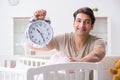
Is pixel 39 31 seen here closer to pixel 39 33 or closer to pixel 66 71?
pixel 39 33

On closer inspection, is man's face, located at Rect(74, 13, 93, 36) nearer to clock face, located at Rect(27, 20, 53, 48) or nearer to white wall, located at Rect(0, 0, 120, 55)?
clock face, located at Rect(27, 20, 53, 48)

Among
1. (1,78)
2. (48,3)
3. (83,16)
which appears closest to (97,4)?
(48,3)

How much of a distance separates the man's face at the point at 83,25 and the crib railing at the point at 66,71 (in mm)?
235

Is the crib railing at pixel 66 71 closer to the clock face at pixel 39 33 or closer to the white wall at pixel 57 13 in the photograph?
the clock face at pixel 39 33

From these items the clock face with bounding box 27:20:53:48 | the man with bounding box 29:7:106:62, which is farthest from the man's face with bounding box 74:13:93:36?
the clock face with bounding box 27:20:53:48

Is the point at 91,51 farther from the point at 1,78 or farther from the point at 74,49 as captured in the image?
the point at 1,78

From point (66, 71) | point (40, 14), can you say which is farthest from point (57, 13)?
point (66, 71)

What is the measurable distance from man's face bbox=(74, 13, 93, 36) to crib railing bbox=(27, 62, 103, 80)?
235 mm

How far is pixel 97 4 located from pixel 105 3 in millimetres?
128

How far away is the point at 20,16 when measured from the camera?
13.8 feet

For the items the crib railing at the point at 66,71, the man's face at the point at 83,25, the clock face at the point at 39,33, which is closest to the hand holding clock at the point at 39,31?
the clock face at the point at 39,33

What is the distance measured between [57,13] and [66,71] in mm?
A: 2983

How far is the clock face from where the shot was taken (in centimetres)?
149

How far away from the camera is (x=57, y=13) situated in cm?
414
